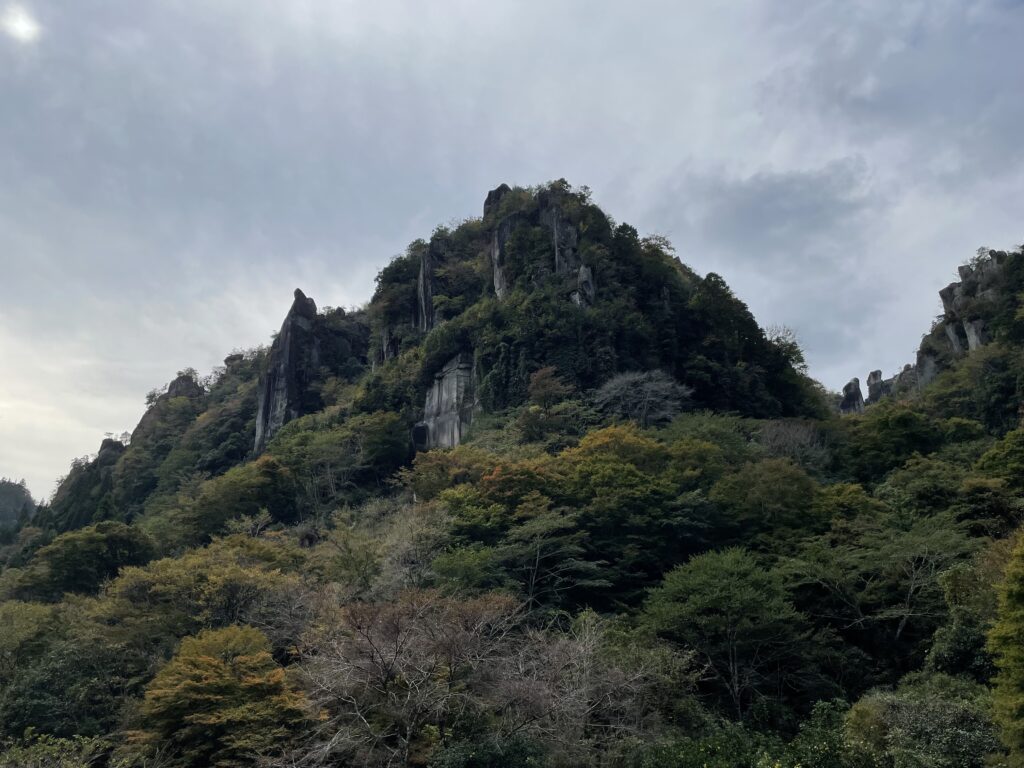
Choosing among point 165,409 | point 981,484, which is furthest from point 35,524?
point 981,484

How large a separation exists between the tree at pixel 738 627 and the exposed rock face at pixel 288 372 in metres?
44.2

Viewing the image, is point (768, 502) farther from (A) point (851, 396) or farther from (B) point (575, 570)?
(A) point (851, 396)

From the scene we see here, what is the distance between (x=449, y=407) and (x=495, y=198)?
20507 mm

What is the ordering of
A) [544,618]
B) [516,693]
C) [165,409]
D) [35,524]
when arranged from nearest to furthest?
[516,693], [544,618], [35,524], [165,409]

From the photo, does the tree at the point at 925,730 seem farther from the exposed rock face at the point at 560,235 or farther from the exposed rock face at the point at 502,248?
the exposed rock face at the point at 502,248

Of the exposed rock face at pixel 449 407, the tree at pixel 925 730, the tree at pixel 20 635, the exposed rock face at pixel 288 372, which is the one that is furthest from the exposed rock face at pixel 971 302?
the tree at pixel 20 635

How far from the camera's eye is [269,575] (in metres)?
23.3

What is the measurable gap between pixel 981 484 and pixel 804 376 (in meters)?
31.1

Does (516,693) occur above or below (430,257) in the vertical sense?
below

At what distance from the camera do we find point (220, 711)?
16.6 metres

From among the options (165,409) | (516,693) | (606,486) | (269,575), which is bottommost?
(516,693)

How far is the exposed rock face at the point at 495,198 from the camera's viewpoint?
57938 mm

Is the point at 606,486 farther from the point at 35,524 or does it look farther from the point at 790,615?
the point at 35,524

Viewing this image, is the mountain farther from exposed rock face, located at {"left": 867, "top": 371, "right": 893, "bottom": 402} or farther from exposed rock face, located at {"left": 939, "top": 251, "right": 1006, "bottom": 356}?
exposed rock face, located at {"left": 867, "top": 371, "right": 893, "bottom": 402}
